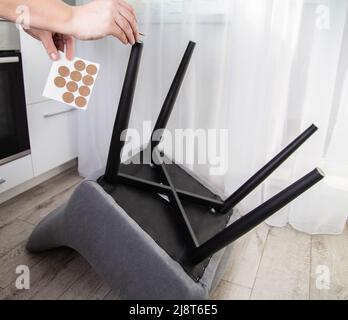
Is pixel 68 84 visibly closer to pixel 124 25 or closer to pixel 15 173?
pixel 124 25

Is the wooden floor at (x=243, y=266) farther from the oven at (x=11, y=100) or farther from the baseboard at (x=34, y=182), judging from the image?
the oven at (x=11, y=100)

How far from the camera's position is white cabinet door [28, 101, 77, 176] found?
4.91 feet

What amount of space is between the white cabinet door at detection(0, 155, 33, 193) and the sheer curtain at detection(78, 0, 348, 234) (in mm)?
528

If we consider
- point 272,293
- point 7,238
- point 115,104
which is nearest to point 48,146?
point 115,104

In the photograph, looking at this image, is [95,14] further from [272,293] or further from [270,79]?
[272,293]

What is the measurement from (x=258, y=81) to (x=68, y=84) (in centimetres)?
80

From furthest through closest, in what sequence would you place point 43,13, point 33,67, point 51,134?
point 51,134
point 33,67
point 43,13

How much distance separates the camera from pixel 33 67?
4.62 ft

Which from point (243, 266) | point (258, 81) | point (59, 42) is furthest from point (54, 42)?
point (243, 266)

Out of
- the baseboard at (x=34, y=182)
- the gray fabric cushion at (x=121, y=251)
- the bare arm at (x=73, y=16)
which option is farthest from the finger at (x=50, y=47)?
the baseboard at (x=34, y=182)

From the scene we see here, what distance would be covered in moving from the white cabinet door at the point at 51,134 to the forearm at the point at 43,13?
863 millimetres

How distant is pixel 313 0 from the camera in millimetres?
1152

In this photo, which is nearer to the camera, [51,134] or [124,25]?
[124,25]

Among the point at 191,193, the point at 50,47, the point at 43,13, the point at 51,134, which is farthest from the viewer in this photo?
the point at 51,134
